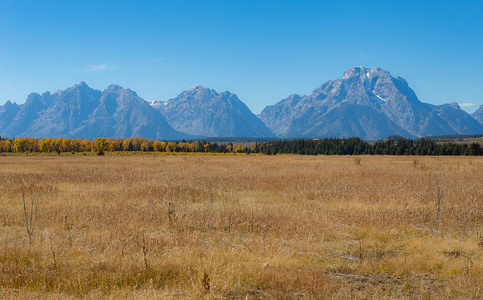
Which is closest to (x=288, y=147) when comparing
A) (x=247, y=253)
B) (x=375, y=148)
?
(x=375, y=148)

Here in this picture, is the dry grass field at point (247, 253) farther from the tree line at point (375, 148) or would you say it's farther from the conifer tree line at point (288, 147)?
the conifer tree line at point (288, 147)

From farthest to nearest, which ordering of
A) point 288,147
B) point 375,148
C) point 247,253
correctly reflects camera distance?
point 288,147 → point 375,148 → point 247,253

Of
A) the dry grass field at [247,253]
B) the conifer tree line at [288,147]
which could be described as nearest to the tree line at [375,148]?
the conifer tree line at [288,147]

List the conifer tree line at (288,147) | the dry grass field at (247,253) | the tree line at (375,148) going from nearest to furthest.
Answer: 1. the dry grass field at (247,253)
2. the tree line at (375,148)
3. the conifer tree line at (288,147)

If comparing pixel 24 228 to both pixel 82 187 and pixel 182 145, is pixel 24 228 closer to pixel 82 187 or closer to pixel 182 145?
pixel 82 187

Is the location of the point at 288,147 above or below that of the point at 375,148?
below

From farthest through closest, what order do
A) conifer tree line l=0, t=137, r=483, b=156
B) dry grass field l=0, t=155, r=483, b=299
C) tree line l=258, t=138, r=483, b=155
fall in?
1. conifer tree line l=0, t=137, r=483, b=156
2. tree line l=258, t=138, r=483, b=155
3. dry grass field l=0, t=155, r=483, b=299

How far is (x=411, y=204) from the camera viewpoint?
11695mm

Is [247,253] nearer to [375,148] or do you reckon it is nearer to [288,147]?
[375,148]

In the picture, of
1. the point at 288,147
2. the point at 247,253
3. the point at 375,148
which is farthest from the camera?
the point at 288,147

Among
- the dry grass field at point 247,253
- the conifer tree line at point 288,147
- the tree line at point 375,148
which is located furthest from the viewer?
the conifer tree line at point 288,147

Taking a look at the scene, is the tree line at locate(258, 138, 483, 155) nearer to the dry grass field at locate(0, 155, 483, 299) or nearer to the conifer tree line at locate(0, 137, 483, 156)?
the conifer tree line at locate(0, 137, 483, 156)

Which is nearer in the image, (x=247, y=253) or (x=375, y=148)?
(x=247, y=253)

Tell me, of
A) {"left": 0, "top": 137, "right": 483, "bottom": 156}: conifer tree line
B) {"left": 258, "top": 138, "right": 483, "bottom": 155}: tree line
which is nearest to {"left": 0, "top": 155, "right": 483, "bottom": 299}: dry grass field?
{"left": 258, "top": 138, "right": 483, "bottom": 155}: tree line
